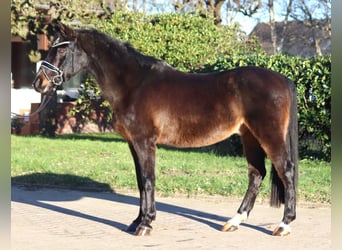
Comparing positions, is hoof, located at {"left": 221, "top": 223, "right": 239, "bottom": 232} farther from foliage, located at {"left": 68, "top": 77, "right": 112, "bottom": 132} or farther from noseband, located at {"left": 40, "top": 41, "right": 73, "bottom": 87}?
foliage, located at {"left": 68, "top": 77, "right": 112, "bottom": 132}

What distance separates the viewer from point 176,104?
6.88m

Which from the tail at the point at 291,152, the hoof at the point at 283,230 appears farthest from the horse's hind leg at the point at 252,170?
the hoof at the point at 283,230

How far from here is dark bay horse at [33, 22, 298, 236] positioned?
6.78m

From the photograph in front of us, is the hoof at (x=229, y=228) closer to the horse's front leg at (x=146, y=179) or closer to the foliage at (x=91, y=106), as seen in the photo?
the horse's front leg at (x=146, y=179)

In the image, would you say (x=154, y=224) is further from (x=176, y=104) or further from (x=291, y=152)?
(x=291, y=152)

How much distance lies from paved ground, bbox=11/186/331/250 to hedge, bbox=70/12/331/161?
4.46m

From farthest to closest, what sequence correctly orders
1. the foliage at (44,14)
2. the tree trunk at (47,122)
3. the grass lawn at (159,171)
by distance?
the tree trunk at (47,122), the foliage at (44,14), the grass lawn at (159,171)

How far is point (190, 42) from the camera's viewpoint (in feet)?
52.6

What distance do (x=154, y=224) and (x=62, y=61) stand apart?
2.38m

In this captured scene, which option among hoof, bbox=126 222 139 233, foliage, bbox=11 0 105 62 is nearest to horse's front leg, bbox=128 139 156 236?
hoof, bbox=126 222 139 233

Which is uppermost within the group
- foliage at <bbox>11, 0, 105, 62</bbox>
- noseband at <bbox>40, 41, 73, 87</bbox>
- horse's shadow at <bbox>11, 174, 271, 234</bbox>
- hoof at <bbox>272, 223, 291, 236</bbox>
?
foliage at <bbox>11, 0, 105, 62</bbox>

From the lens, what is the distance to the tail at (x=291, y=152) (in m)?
6.84

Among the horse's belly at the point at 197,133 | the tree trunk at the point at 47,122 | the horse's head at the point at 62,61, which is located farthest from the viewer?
the tree trunk at the point at 47,122

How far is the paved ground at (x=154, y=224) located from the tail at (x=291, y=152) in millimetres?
439
